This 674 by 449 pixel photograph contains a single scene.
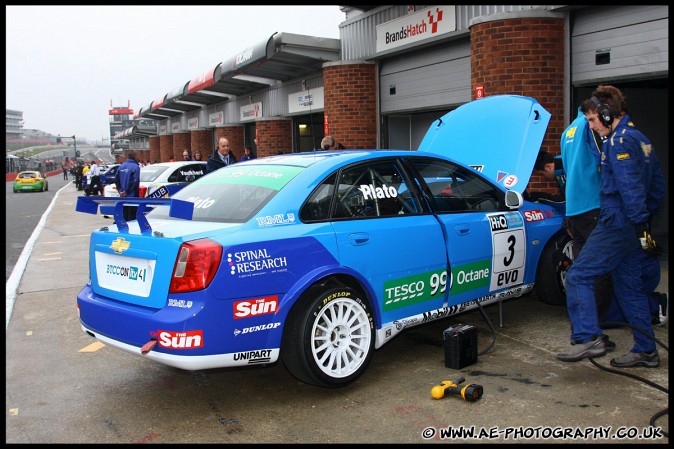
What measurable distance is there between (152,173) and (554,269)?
11.5m

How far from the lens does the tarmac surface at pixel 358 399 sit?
3.58 m

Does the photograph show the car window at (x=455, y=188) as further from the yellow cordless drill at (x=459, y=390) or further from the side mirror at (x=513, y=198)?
the yellow cordless drill at (x=459, y=390)

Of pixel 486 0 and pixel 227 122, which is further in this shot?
pixel 227 122

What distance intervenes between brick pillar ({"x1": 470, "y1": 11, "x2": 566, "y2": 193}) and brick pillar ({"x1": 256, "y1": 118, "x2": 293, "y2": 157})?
1047 centimetres

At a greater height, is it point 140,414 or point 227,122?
point 227,122

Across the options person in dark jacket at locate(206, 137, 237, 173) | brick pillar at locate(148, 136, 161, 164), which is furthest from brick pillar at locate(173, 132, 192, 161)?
person in dark jacket at locate(206, 137, 237, 173)

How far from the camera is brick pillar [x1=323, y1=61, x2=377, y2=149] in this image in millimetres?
13195

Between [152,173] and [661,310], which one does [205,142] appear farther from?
[661,310]

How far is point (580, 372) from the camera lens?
14.4ft

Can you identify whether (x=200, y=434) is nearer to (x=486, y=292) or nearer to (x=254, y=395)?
(x=254, y=395)

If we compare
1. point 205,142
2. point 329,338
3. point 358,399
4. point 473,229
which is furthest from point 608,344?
point 205,142

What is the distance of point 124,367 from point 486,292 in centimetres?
293

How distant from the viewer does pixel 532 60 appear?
8523mm

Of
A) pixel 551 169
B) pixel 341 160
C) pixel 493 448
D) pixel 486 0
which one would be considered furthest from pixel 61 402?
pixel 486 0
